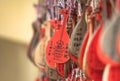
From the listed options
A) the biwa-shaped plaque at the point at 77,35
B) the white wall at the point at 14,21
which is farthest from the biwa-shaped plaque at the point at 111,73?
the white wall at the point at 14,21

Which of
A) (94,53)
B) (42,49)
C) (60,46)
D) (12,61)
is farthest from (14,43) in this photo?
(94,53)

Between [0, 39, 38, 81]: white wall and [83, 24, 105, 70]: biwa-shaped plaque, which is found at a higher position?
[83, 24, 105, 70]: biwa-shaped plaque

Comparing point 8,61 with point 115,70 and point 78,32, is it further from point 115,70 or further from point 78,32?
point 115,70

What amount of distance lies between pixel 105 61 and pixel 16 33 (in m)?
1.29

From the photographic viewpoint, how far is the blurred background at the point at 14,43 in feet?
5.40

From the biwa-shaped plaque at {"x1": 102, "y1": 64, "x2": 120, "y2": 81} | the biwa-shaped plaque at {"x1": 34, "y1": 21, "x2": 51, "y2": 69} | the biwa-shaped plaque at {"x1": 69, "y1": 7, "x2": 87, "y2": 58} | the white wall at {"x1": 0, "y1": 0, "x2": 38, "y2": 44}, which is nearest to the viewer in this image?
the biwa-shaped plaque at {"x1": 102, "y1": 64, "x2": 120, "y2": 81}

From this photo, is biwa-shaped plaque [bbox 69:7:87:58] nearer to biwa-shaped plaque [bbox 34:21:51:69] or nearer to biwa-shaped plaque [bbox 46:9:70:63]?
biwa-shaped plaque [bbox 46:9:70:63]

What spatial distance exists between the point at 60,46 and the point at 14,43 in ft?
3.53

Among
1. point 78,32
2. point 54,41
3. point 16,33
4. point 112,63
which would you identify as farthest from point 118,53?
point 16,33

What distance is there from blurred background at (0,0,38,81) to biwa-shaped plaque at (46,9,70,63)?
950mm

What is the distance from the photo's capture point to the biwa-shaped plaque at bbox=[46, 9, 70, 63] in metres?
0.66

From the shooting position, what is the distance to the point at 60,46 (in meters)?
0.67

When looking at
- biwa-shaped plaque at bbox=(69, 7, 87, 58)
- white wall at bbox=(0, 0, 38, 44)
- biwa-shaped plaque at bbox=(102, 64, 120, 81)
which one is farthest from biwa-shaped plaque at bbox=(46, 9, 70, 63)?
white wall at bbox=(0, 0, 38, 44)

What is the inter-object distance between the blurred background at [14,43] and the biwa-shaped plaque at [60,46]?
95 cm
